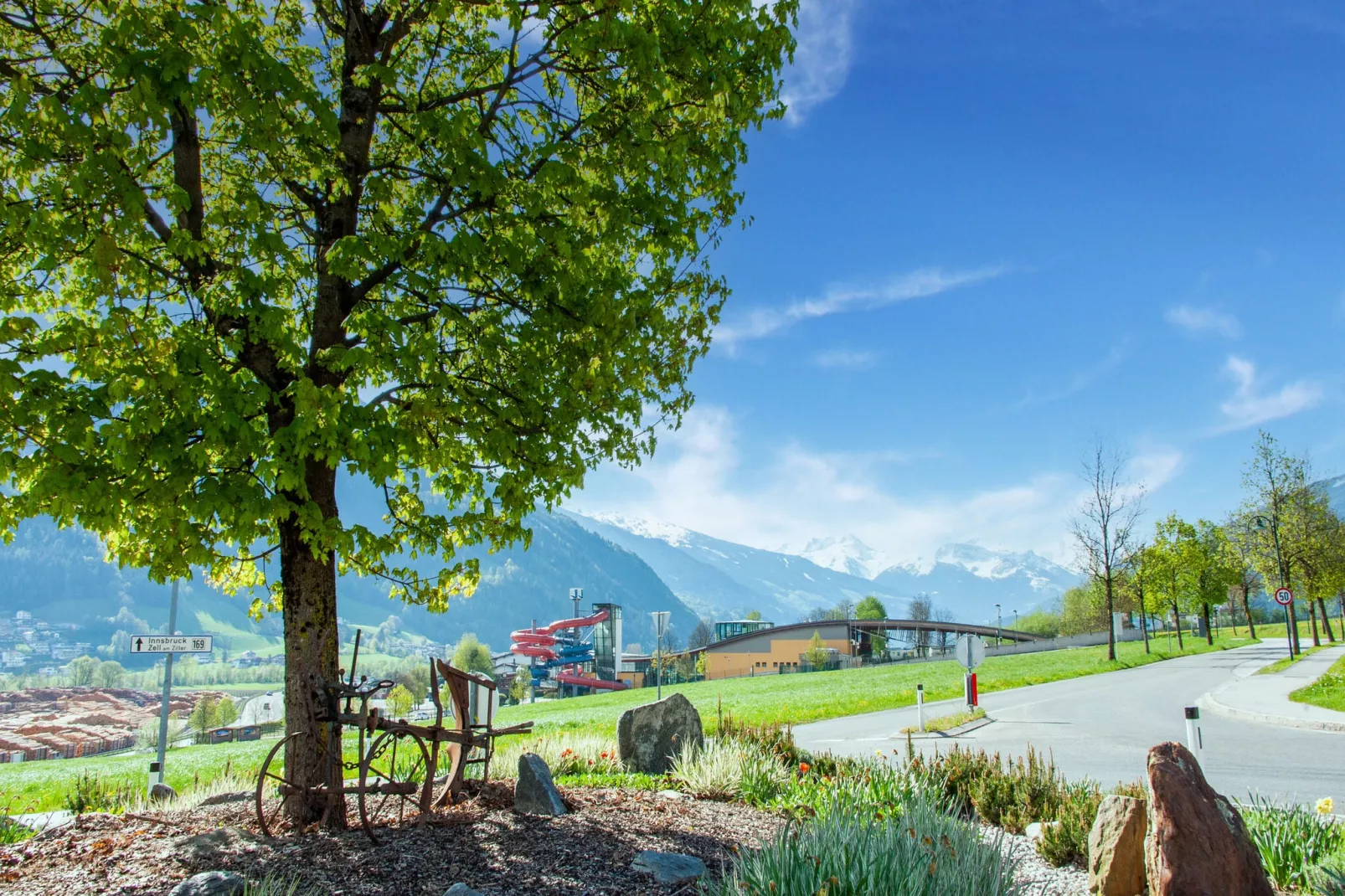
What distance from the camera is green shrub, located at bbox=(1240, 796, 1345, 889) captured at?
223 inches

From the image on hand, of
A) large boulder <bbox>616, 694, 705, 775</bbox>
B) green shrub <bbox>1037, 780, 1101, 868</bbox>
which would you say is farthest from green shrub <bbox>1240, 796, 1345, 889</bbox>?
large boulder <bbox>616, 694, 705, 775</bbox>

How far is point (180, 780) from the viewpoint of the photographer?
16109 mm

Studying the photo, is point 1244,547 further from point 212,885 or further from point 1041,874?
point 212,885

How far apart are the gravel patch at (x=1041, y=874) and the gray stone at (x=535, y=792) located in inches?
155

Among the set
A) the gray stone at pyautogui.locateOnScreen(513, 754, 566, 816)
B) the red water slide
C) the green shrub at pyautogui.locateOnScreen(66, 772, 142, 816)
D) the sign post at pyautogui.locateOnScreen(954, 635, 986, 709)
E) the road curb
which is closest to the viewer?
the gray stone at pyautogui.locateOnScreen(513, 754, 566, 816)

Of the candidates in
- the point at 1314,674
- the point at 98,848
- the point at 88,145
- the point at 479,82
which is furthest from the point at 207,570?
the point at 1314,674

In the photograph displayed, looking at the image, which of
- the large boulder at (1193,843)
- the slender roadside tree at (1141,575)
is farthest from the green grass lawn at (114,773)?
the slender roadside tree at (1141,575)

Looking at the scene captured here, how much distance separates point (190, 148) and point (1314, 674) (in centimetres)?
3968

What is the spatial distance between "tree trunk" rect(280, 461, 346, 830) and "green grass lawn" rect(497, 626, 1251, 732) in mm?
13298

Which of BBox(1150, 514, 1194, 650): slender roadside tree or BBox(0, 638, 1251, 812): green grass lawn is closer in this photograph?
BBox(0, 638, 1251, 812): green grass lawn

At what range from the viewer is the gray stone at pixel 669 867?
18.5ft

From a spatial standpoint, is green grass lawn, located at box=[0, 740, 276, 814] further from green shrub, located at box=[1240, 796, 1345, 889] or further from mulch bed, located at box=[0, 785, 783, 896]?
green shrub, located at box=[1240, 796, 1345, 889]

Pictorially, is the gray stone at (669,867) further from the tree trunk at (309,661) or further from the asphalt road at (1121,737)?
the asphalt road at (1121,737)

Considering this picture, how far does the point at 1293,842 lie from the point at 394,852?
687 centimetres
